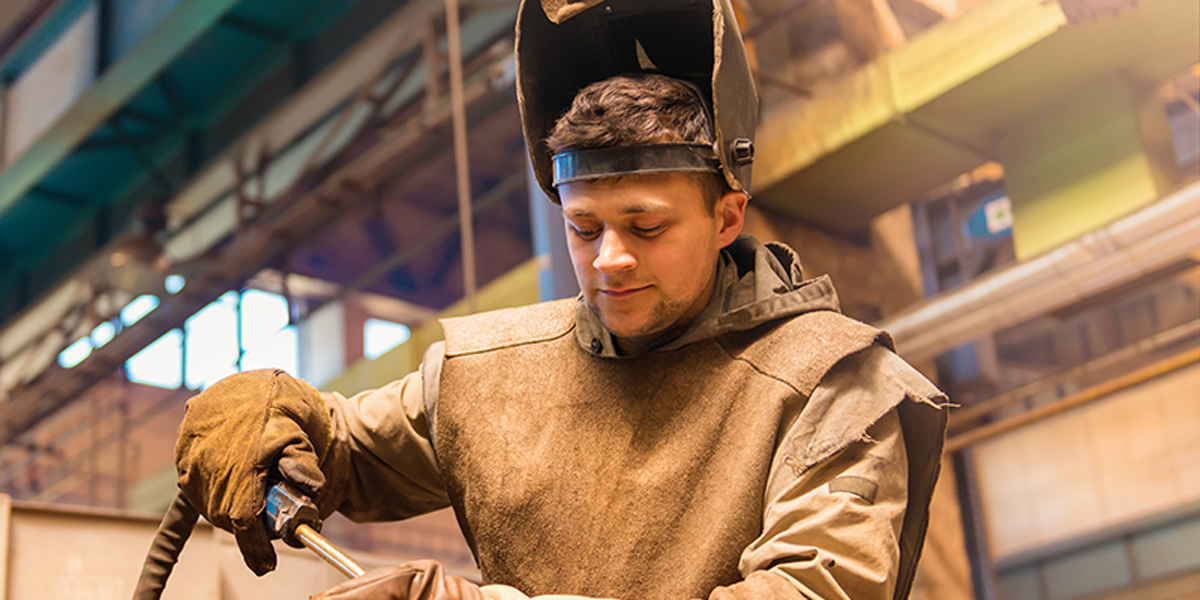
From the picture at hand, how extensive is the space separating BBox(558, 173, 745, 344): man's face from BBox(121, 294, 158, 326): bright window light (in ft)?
20.1

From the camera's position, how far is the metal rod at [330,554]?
1.29m

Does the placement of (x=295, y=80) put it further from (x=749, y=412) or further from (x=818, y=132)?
(x=749, y=412)

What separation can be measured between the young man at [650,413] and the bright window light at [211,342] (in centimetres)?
541

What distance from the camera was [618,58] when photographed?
171 centimetres

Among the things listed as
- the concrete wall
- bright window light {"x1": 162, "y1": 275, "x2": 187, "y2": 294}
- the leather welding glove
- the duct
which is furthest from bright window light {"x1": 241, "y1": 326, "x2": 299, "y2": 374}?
the leather welding glove

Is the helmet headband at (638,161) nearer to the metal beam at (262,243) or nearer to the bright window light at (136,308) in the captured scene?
the metal beam at (262,243)

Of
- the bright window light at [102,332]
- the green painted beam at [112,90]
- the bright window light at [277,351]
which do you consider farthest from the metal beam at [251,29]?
the bright window light at [102,332]

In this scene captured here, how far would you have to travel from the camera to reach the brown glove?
1.12 meters

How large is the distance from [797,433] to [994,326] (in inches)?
108

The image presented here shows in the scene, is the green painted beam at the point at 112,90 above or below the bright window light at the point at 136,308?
above

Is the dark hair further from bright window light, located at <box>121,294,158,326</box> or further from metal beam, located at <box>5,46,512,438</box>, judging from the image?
bright window light, located at <box>121,294,158,326</box>

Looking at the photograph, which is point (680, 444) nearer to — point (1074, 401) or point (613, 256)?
point (613, 256)

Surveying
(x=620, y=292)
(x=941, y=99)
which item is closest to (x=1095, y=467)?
(x=941, y=99)

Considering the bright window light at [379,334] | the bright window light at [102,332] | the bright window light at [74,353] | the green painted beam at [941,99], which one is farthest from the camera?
the bright window light at [74,353]
